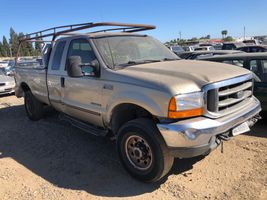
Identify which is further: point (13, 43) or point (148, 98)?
point (13, 43)

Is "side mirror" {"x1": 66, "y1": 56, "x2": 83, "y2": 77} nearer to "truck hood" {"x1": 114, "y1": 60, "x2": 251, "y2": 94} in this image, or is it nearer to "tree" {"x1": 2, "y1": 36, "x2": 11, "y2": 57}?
"truck hood" {"x1": 114, "y1": 60, "x2": 251, "y2": 94}

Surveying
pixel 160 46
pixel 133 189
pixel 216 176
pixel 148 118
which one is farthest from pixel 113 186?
pixel 160 46

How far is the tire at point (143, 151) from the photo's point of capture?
3903mm

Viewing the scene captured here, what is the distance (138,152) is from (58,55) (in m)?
2.85

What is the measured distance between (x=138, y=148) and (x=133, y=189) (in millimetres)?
537

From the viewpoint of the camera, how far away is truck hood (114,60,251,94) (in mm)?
3770

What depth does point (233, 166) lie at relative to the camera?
462cm

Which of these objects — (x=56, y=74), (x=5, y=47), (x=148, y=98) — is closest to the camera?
(x=148, y=98)

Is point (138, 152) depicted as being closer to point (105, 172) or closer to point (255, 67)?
point (105, 172)

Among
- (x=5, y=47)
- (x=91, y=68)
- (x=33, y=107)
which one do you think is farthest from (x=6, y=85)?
(x=5, y=47)

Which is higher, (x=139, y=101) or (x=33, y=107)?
(x=139, y=101)

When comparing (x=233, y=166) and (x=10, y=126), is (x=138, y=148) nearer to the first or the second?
(x=233, y=166)

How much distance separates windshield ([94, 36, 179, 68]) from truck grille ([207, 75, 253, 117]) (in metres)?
1.38

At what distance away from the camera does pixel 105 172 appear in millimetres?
4680
